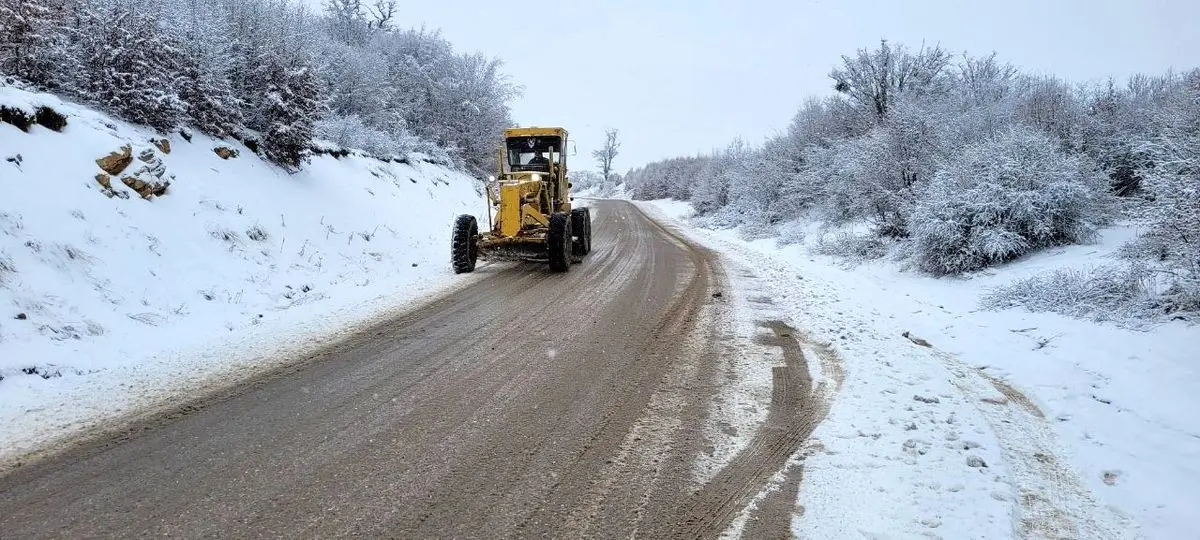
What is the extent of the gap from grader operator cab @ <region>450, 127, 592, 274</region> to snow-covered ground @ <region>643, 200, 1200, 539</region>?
13.9 feet

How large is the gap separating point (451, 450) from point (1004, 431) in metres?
3.42

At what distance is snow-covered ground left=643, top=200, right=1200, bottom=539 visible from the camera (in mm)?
2572

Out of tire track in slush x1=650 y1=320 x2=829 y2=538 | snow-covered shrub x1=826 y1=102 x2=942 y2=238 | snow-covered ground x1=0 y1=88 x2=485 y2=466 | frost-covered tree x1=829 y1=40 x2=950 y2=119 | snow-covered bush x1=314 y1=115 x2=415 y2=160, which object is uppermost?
frost-covered tree x1=829 y1=40 x2=950 y2=119

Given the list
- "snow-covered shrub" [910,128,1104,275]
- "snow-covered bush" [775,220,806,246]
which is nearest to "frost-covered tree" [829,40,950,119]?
"snow-covered bush" [775,220,806,246]

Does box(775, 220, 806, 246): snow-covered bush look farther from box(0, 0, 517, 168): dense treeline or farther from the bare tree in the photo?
the bare tree

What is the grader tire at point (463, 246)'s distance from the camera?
9147mm

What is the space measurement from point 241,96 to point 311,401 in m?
10.2

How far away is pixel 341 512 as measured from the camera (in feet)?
8.25

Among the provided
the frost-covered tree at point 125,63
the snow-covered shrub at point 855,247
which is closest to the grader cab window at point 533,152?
the frost-covered tree at point 125,63

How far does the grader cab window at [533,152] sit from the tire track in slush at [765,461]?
25.7 ft

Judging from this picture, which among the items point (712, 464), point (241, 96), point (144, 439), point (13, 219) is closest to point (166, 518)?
point (144, 439)

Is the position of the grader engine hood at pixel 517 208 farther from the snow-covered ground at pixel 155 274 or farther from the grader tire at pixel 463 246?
the snow-covered ground at pixel 155 274

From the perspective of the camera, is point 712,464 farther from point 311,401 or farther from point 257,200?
point 257,200

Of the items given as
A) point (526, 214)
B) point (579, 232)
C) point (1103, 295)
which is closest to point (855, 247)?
point (1103, 295)
